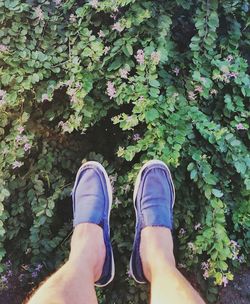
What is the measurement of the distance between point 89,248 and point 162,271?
31cm

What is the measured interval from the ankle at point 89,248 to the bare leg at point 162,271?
17 cm

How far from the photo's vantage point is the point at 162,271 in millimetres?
1965

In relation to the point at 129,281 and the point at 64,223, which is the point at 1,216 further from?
the point at 129,281

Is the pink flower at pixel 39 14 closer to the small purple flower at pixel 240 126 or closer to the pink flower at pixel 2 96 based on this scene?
the pink flower at pixel 2 96

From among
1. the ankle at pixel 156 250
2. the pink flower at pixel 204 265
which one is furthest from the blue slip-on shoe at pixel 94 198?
the pink flower at pixel 204 265

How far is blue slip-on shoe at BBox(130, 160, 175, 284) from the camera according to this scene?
2137mm

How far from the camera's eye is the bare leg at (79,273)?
1.70 metres

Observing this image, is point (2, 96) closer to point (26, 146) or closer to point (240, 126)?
point (26, 146)

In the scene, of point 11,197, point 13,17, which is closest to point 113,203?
point 11,197

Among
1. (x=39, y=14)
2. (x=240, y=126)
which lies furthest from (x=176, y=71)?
(x=39, y=14)

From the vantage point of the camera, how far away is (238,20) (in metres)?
2.32

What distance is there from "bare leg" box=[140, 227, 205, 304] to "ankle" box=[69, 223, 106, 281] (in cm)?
17

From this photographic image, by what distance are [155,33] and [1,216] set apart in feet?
2.98

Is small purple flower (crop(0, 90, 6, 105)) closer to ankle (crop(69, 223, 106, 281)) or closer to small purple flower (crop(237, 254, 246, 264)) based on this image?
ankle (crop(69, 223, 106, 281))
